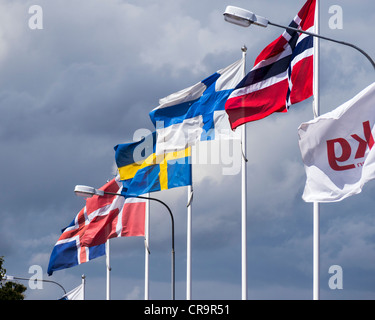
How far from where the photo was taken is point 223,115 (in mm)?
29266

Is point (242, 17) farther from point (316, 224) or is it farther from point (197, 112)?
point (197, 112)

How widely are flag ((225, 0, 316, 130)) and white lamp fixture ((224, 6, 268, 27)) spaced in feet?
10.9

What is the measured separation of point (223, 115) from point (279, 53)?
6189mm

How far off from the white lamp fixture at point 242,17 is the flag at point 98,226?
67.7 feet

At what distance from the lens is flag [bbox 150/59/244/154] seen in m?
29.5

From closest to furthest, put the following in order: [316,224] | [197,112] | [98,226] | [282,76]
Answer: [316,224], [282,76], [197,112], [98,226]

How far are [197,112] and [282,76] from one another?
23.7 feet

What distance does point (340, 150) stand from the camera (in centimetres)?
1756

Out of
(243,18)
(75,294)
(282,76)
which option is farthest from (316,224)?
(75,294)

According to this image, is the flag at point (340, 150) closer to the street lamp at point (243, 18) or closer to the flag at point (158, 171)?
the street lamp at point (243, 18)

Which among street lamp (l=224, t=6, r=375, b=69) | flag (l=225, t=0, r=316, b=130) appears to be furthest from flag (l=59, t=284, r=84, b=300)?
street lamp (l=224, t=6, r=375, b=69)

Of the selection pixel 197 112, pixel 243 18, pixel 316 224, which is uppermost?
pixel 197 112
